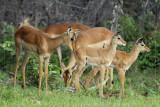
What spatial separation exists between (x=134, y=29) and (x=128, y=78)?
2.53 meters

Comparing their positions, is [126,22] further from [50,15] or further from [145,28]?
[50,15]

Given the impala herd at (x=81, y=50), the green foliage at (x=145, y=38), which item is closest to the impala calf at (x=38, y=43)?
the impala herd at (x=81, y=50)

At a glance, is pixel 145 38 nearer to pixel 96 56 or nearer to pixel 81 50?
pixel 96 56

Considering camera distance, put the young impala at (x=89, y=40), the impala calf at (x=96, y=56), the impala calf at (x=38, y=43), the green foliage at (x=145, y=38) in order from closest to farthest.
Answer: the impala calf at (x=96, y=56), the impala calf at (x=38, y=43), the young impala at (x=89, y=40), the green foliage at (x=145, y=38)

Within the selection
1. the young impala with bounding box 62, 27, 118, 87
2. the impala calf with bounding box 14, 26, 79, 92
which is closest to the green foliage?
the young impala with bounding box 62, 27, 118, 87

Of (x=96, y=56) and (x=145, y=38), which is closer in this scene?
(x=96, y=56)

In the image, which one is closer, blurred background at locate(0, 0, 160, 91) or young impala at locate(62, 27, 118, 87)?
young impala at locate(62, 27, 118, 87)

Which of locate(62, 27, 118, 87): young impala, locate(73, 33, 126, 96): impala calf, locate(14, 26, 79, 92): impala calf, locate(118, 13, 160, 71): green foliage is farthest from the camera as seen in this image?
locate(118, 13, 160, 71): green foliage

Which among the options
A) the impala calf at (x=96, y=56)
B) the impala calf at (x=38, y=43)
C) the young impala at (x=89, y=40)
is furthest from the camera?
the young impala at (x=89, y=40)

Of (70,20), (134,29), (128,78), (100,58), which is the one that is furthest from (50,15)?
(100,58)

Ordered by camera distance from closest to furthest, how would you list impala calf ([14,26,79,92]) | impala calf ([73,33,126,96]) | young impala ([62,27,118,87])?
1. impala calf ([73,33,126,96])
2. impala calf ([14,26,79,92])
3. young impala ([62,27,118,87])

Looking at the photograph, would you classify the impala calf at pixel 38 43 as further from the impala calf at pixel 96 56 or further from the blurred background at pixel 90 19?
the blurred background at pixel 90 19

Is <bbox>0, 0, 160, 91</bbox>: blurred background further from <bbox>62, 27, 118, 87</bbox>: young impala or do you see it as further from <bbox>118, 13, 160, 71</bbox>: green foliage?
<bbox>62, 27, 118, 87</bbox>: young impala

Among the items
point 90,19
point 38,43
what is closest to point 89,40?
point 38,43
